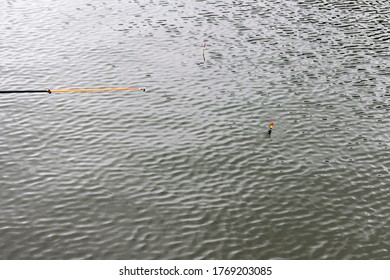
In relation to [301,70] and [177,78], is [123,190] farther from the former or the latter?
[301,70]

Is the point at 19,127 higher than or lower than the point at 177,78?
lower

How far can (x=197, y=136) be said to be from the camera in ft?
149

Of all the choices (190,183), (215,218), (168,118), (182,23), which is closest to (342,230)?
(215,218)

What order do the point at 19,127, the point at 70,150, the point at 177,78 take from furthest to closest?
the point at 177,78 → the point at 19,127 → the point at 70,150

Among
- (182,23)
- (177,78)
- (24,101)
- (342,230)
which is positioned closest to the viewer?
(342,230)

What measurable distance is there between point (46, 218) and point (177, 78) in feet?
76.2

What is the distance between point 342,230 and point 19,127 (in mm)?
26778

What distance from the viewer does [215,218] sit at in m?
36.3

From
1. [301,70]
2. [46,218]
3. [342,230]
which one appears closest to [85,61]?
[301,70]

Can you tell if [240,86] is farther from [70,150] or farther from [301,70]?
[70,150]

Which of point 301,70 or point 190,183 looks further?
point 301,70

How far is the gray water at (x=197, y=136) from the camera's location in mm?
35156

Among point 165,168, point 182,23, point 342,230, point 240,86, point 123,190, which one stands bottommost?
point 342,230

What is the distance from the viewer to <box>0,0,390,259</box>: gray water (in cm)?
3516
